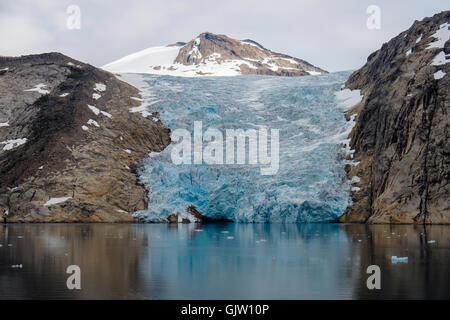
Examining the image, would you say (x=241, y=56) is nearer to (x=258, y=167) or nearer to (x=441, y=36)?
(x=441, y=36)

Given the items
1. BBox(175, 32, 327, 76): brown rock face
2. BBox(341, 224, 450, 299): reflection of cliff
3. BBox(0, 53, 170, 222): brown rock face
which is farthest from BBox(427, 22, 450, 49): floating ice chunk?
BBox(175, 32, 327, 76): brown rock face

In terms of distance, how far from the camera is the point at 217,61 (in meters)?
120

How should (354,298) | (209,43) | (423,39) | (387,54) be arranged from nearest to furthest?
(354,298) → (423,39) → (387,54) → (209,43)

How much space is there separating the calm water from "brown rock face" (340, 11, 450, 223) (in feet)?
42.3

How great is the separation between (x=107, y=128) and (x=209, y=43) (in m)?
83.3

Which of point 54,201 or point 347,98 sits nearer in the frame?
point 54,201

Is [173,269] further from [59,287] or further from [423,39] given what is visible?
[423,39]

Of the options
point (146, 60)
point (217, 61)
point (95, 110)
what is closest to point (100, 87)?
point (95, 110)

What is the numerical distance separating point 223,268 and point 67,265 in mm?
4323

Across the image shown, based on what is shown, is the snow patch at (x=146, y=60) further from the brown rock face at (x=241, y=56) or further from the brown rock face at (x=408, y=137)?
the brown rock face at (x=408, y=137)

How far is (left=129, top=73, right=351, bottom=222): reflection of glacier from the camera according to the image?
41.3 m

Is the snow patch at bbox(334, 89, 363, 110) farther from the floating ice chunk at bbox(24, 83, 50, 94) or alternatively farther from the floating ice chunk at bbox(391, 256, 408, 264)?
the floating ice chunk at bbox(391, 256, 408, 264)

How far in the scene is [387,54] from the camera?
51312 millimetres

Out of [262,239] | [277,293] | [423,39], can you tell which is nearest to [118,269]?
[277,293]
